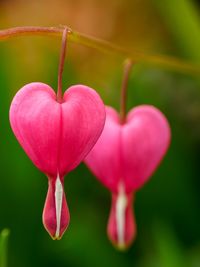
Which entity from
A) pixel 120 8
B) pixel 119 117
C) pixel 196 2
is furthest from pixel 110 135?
pixel 120 8

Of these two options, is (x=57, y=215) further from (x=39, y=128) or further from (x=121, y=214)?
(x=121, y=214)

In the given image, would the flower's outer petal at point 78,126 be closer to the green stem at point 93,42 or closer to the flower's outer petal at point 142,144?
the green stem at point 93,42

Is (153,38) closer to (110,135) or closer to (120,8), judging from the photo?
(120,8)

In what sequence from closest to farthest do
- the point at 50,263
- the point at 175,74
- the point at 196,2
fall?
the point at 50,263
the point at 175,74
the point at 196,2

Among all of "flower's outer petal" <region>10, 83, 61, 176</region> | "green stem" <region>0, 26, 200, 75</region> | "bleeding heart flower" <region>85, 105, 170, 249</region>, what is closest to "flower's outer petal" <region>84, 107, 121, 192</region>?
"bleeding heart flower" <region>85, 105, 170, 249</region>

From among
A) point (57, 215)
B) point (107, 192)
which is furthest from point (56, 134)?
point (107, 192)
